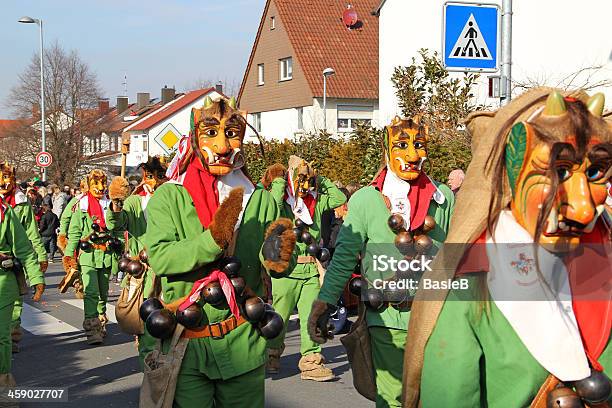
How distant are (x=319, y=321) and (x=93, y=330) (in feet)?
20.4

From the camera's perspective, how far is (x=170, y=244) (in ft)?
13.8

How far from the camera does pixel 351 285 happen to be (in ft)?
17.9

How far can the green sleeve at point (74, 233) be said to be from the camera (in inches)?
415

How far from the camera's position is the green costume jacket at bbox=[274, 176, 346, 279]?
857cm

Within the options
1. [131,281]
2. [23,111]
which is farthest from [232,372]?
[23,111]

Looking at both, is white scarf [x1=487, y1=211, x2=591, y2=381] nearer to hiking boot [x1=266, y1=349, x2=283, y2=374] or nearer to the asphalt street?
the asphalt street

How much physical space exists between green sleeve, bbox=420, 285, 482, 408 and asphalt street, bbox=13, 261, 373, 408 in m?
4.95

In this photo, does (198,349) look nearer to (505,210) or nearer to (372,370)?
(372,370)

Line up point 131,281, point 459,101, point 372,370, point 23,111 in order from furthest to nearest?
point 23,111 → point 459,101 → point 131,281 → point 372,370

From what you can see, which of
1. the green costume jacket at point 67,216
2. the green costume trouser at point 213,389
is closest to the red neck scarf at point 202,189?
the green costume trouser at point 213,389

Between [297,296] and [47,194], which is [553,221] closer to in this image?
[297,296]

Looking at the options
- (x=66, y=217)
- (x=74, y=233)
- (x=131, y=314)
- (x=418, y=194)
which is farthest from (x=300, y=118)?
(x=418, y=194)

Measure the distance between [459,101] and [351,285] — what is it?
751 centimetres

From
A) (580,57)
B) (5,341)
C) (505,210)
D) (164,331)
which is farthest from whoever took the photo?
(580,57)
